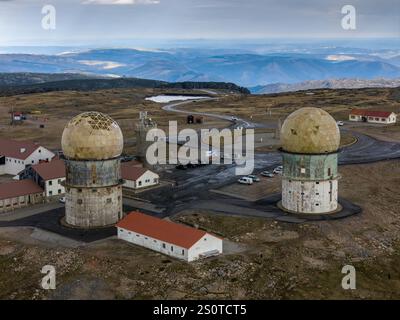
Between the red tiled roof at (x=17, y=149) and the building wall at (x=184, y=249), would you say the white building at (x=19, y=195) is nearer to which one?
the red tiled roof at (x=17, y=149)

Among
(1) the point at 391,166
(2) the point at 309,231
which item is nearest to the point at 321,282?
(2) the point at 309,231

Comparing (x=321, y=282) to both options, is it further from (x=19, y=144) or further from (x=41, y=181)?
(x=19, y=144)

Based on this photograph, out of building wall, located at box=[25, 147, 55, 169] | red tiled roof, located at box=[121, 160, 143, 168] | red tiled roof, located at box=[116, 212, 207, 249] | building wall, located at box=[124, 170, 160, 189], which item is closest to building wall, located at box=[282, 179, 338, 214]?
red tiled roof, located at box=[116, 212, 207, 249]

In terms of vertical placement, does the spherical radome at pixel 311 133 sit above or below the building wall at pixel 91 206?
above

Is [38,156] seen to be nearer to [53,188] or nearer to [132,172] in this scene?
[53,188]

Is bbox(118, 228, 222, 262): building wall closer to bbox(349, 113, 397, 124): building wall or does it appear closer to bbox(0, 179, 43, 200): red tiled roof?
bbox(0, 179, 43, 200): red tiled roof

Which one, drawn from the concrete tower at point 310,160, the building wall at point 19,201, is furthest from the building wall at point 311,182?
the building wall at point 19,201
